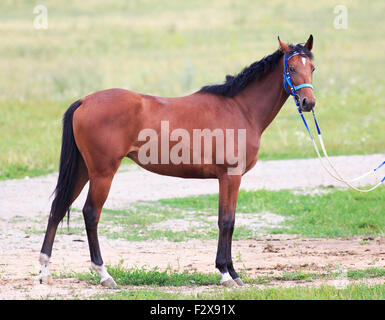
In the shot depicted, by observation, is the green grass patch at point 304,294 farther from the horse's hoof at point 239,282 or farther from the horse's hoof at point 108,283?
the horse's hoof at point 108,283

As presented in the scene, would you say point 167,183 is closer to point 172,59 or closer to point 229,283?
point 229,283

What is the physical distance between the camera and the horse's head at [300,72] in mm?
6922

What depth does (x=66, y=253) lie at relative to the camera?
336 inches

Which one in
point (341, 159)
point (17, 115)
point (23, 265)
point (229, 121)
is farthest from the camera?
point (17, 115)

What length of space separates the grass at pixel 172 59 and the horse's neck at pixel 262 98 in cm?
728

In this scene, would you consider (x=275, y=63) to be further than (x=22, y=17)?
No

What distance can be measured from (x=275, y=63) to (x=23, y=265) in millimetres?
3488

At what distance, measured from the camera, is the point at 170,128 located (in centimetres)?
707

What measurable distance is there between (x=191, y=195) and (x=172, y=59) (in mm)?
19089

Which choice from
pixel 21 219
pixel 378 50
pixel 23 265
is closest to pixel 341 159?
pixel 21 219

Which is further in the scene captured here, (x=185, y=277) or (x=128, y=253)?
(x=128, y=253)

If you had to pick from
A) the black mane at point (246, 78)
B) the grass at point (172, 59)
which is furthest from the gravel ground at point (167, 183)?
the black mane at point (246, 78)

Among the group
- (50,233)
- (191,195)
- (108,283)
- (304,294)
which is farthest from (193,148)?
(191,195)
